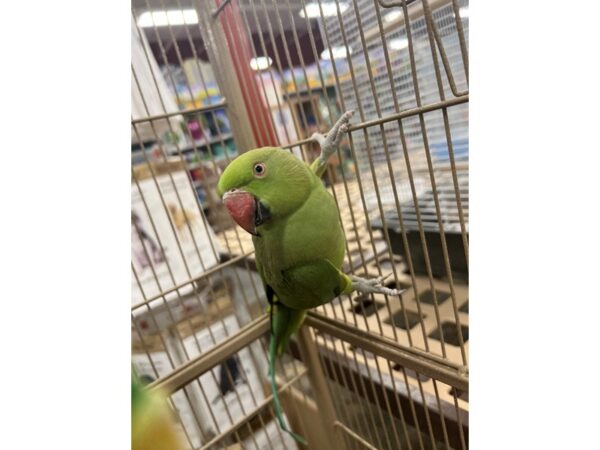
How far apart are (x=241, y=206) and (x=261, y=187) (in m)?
0.03

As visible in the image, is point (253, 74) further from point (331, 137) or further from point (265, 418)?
point (265, 418)

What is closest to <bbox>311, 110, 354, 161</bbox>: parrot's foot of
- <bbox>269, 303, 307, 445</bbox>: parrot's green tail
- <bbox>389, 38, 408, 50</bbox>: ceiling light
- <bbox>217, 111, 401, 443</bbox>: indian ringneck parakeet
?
<bbox>217, 111, 401, 443</bbox>: indian ringneck parakeet

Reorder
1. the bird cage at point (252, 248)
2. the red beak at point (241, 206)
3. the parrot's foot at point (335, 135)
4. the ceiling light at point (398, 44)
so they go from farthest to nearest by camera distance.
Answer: the ceiling light at point (398, 44) < the bird cage at point (252, 248) < the parrot's foot at point (335, 135) < the red beak at point (241, 206)

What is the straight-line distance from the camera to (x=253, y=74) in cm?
72

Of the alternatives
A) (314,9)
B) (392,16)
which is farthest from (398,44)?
(314,9)

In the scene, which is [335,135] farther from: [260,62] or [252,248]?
[252,248]

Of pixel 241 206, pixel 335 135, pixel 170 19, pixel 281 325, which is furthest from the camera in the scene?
pixel 170 19

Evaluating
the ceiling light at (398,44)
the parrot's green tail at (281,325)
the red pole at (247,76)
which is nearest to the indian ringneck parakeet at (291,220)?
the parrot's green tail at (281,325)

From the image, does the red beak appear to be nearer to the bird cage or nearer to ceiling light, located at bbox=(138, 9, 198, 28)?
the bird cage

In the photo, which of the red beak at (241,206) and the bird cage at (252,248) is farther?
the bird cage at (252,248)

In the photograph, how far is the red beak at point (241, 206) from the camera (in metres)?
0.40

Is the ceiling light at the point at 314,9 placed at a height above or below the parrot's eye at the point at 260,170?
above

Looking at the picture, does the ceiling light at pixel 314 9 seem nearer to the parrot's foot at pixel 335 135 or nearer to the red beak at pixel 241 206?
the parrot's foot at pixel 335 135

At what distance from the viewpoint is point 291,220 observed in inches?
17.8
